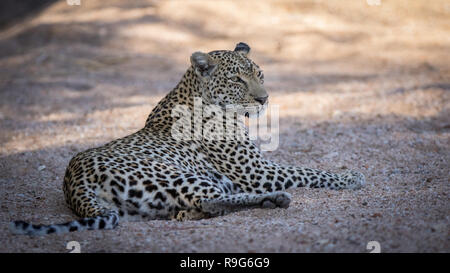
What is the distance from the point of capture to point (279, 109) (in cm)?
1206

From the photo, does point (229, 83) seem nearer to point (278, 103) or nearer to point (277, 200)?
point (277, 200)

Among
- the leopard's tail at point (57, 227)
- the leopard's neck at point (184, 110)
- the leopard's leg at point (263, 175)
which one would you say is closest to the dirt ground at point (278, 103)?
the leopard's tail at point (57, 227)

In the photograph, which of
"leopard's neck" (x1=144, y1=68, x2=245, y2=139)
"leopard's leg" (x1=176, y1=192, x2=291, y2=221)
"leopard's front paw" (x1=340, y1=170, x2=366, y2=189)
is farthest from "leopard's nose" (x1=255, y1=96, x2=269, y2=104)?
"leopard's leg" (x1=176, y1=192, x2=291, y2=221)

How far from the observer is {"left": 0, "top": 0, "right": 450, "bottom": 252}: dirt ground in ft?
16.4

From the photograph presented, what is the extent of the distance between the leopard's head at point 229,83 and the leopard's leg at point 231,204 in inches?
67.9

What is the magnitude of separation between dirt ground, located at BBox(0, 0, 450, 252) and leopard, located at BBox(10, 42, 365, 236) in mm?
194

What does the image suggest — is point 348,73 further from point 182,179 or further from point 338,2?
point 182,179

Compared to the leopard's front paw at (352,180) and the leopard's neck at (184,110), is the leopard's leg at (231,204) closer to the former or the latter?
the leopard's neck at (184,110)

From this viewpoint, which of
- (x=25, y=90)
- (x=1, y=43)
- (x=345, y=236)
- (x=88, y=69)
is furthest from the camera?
(x=1, y=43)

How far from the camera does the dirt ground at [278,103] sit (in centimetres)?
501

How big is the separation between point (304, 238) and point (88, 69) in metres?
12.3

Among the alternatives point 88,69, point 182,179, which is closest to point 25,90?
point 88,69

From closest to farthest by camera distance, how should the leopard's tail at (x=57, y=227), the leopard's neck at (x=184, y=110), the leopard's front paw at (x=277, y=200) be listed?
the leopard's tail at (x=57, y=227) < the leopard's front paw at (x=277, y=200) < the leopard's neck at (x=184, y=110)

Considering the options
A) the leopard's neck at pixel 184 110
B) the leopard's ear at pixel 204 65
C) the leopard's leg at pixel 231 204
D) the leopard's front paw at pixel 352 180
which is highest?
the leopard's ear at pixel 204 65
